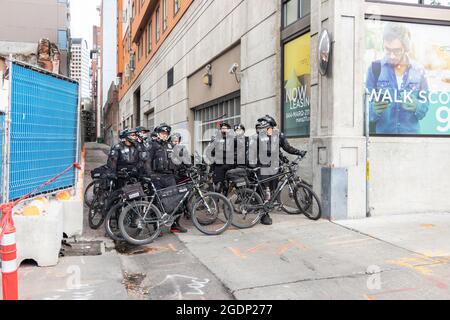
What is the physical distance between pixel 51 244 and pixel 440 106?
23.7 feet

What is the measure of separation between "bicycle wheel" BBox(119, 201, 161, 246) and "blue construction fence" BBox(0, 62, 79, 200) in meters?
1.25

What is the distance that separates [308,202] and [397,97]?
257 cm

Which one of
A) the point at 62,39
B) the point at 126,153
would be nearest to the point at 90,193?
the point at 126,153

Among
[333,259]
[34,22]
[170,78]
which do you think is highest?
[34,22]

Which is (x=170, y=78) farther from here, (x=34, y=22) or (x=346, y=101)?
(x=346, y=101)

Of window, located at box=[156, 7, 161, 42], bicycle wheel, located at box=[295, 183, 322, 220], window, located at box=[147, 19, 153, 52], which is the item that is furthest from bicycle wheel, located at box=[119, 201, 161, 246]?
window, located at box=[147, 19, 153, 52]

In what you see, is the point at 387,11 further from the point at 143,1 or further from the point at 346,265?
the point at 143,1

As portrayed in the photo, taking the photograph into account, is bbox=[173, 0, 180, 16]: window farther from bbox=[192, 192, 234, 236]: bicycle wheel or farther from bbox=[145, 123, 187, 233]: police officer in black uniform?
bbox=[192, 192, 234, 236]: bicycle wheel

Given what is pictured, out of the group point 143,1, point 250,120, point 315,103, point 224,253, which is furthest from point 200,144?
point 143,1

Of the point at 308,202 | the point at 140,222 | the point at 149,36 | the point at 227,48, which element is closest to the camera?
the point at 140,222

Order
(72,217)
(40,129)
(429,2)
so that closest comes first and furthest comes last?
1. (40,129)
2. (72,217)
3. (429,2)

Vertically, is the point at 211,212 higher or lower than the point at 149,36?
lower

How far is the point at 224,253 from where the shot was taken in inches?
230

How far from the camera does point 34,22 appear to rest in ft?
69.2
